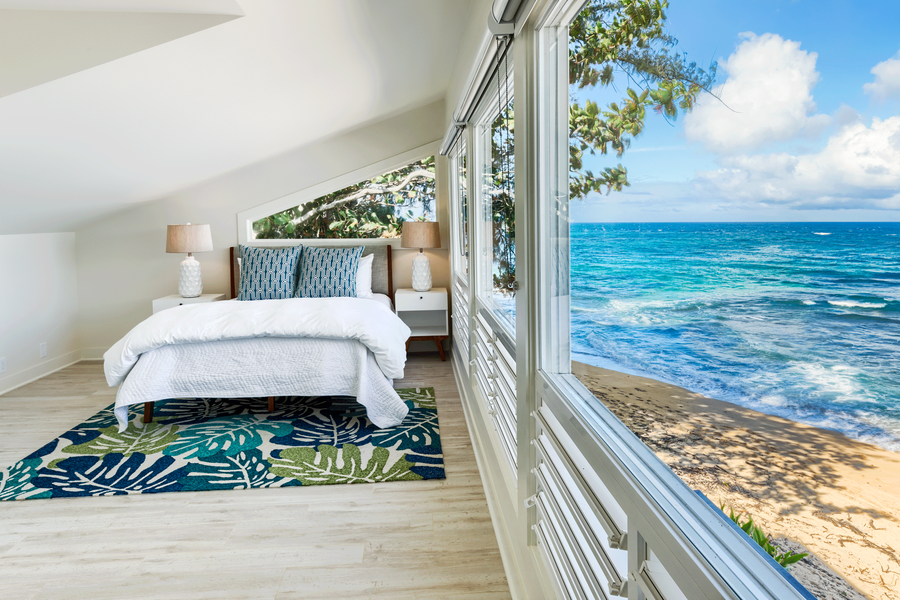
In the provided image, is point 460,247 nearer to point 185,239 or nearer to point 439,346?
point 439,346

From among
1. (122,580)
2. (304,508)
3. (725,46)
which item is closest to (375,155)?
(304,508)

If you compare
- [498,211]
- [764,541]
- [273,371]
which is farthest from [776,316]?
[273,371]

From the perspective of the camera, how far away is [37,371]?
448cm

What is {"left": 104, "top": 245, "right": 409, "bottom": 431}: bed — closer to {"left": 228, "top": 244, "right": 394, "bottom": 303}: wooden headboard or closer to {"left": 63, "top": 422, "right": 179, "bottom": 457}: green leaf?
{"left": 63, "top": 422, "right": 179, "bottom": 457}: green leaf

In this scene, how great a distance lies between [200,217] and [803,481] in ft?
17.7

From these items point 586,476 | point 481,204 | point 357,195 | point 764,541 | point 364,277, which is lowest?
point 586,476

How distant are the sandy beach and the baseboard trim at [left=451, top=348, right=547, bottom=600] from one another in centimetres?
96

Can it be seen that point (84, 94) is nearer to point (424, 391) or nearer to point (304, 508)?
point (304, 508)

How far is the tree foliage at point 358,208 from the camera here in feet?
17.4

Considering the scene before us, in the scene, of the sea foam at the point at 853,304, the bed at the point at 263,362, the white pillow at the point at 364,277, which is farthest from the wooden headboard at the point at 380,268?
the sea foam at the point at 853,304

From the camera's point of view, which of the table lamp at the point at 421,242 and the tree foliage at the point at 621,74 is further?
the table lamp at the point at 421,242

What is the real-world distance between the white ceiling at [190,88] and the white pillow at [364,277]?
1.17 m

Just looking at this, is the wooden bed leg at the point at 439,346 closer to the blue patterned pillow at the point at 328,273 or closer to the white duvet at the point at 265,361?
the blue patterned pillow at the point at 328,273

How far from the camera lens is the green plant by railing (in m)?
0.60
